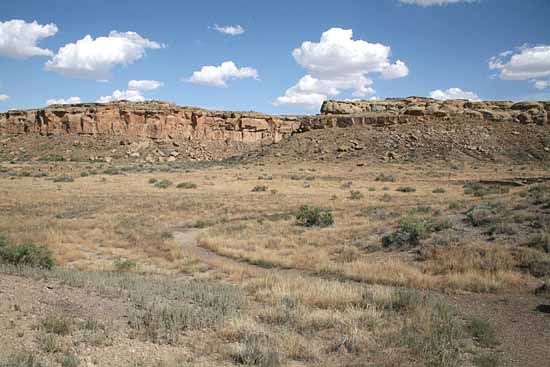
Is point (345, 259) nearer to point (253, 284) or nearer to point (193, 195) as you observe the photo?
point (253, 284)

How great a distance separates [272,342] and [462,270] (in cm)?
632

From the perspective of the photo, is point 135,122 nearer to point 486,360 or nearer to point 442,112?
point 442,112

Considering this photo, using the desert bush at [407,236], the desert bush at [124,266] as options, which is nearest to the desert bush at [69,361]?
the desert bush at [124,266]

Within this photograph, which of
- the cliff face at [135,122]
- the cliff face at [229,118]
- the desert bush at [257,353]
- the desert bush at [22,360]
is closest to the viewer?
the desert bush at [22,360]

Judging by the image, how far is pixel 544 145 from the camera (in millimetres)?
55938

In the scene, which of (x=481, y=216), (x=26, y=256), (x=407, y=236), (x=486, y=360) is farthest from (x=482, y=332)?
(x=26, y=256)

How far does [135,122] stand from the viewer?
78375 mm

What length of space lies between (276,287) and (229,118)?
79.4 m

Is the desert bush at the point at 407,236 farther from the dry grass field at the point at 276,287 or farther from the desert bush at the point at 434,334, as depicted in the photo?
the desert bush at the point at 434,334

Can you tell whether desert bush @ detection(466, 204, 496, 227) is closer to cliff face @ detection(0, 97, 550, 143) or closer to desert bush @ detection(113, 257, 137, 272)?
desert bush @ detection(113, 257, 137, 272)

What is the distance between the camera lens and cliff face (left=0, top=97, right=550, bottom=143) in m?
64.4

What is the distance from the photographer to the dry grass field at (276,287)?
541cm

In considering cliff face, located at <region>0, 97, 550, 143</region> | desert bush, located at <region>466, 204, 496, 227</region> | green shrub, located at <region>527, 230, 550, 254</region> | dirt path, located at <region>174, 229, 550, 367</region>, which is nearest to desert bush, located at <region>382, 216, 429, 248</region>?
desert bush, located at <region>466, 204, 496, 227</region>

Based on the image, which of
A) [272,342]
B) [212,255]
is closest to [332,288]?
[272,342]
